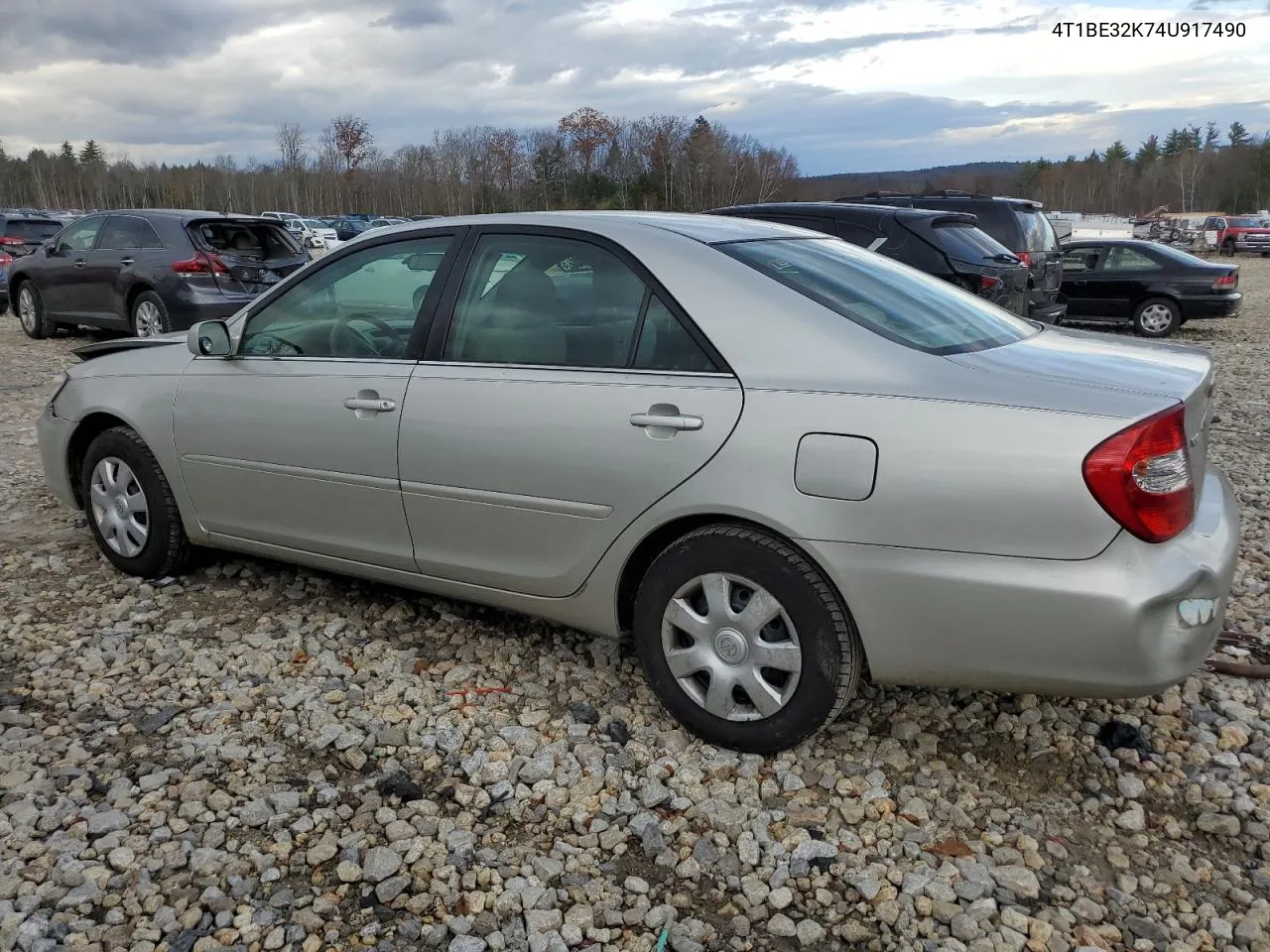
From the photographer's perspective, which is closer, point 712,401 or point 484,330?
point 712,401

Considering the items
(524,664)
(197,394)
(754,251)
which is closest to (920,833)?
(524,664)

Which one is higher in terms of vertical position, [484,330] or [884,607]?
[484,330]

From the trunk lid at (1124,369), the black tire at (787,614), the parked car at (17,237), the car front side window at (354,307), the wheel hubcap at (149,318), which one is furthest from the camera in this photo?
the parked car at (17,237)

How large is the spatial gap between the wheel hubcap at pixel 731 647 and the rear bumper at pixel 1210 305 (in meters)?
14.0

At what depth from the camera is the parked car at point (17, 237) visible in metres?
17.0

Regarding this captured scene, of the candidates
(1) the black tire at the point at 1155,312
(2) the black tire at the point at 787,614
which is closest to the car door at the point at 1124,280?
(1) the black tire at the point at 1155,312

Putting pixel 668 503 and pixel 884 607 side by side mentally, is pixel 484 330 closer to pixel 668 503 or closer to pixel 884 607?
pixel 668 503

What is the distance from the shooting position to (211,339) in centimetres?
405

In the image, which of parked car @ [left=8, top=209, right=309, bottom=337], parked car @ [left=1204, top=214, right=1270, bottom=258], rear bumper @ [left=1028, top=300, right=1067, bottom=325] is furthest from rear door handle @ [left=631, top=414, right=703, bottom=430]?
parked car @ [left=1204, top=214, right=1270, bottom=258]

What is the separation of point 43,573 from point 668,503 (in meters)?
3.29

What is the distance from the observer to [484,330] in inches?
138

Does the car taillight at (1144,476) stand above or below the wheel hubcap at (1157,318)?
above

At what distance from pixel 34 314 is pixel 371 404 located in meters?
11.9

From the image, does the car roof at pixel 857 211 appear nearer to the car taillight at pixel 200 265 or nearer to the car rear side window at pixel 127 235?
A: the car taillight at pixel 200 265
